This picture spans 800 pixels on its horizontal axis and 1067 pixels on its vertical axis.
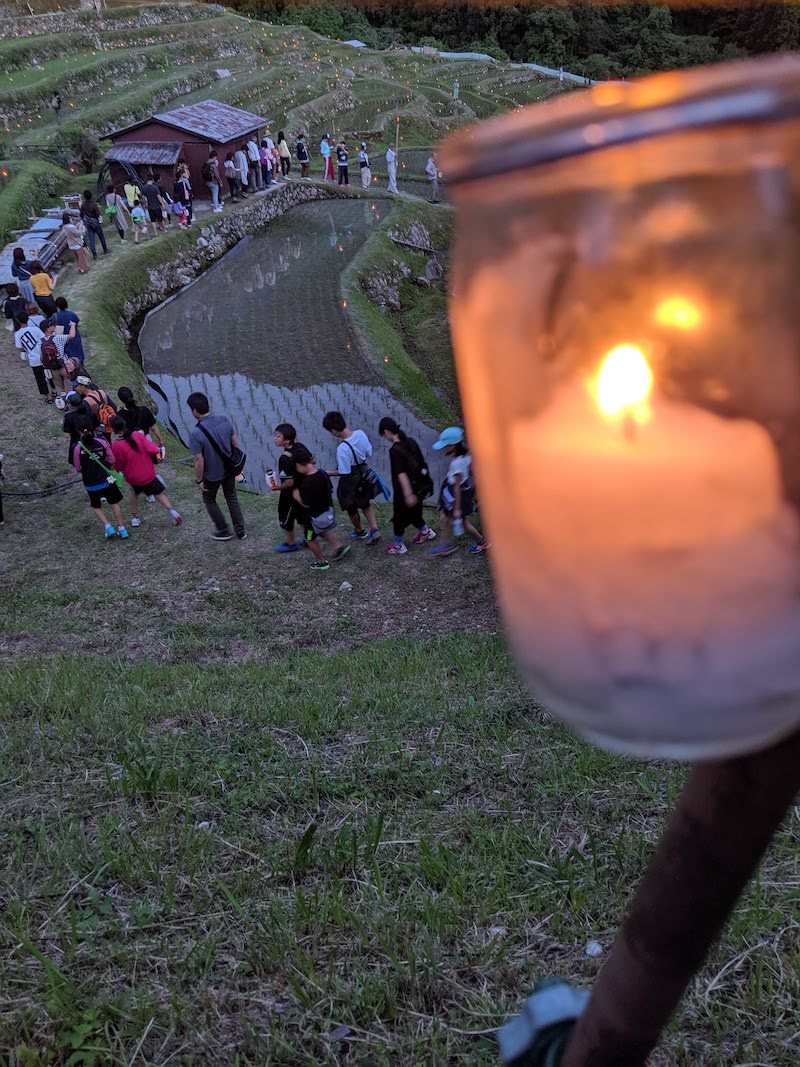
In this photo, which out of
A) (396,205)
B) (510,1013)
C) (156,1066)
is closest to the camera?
(156,1066)

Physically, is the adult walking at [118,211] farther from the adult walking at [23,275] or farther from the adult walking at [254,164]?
the adult walking at [23,275]

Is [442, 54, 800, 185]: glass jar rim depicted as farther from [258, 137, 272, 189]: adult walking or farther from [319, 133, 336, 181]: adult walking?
[319, 133, 336, 181]: adult walking

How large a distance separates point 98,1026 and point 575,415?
2183 mm

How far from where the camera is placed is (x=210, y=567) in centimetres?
757

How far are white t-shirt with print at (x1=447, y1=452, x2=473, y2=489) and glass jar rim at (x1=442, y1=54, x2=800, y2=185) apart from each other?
628 centimetres

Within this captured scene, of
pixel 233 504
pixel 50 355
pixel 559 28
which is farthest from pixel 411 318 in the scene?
pixel 559 28

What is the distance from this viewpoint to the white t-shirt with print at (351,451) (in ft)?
22.6

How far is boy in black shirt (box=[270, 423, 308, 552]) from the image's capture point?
21.8ft

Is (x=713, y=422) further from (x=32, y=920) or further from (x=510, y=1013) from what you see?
(x=32, y=920)

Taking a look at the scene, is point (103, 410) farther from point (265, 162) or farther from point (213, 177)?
point (265, 162)

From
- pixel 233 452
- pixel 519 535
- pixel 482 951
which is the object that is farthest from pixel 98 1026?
pixel 233 452

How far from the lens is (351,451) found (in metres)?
6.91

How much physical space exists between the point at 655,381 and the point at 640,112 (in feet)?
0.61

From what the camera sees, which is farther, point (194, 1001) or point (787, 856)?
point (787, 856)
